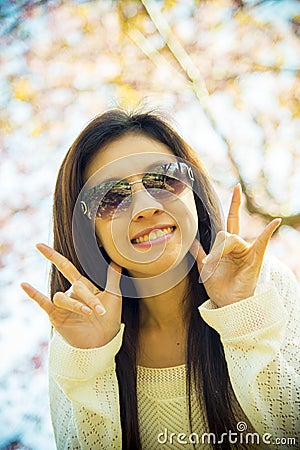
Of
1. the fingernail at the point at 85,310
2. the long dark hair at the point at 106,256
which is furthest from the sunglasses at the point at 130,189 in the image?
the fingernail at the point at 85,310

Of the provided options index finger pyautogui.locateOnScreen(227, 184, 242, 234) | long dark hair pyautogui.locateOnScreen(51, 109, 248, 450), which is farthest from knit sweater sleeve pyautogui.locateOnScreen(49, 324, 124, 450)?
index finger pyautogui.locateOnScreen(227, 184, 242, 234)

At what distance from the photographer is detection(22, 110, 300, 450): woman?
1.41 m

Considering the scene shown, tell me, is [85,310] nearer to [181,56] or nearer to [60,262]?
[60,262]

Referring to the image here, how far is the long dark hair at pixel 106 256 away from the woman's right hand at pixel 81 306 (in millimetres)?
202

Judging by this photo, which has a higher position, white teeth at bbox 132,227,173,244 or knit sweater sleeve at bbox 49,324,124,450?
white teeth at bbox 132,227,173,244

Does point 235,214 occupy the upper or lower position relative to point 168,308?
upper

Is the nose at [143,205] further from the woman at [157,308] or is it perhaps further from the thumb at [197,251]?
the thumb at [197,251]

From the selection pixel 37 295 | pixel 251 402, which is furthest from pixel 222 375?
pixel 37 295

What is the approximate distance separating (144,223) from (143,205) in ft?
0.18

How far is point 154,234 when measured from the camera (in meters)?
1.49

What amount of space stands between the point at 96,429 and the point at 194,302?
0.53 metres

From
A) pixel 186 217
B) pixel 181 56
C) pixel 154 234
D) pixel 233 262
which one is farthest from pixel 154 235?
pixel 181 56

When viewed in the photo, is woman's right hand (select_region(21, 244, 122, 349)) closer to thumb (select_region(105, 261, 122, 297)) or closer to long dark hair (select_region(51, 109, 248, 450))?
thumb (select_region(105, 261, 122, 297))

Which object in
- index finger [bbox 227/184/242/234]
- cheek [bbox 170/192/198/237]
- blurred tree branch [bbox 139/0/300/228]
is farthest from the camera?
blurred tree branch [bbox 139/0/300/228]
